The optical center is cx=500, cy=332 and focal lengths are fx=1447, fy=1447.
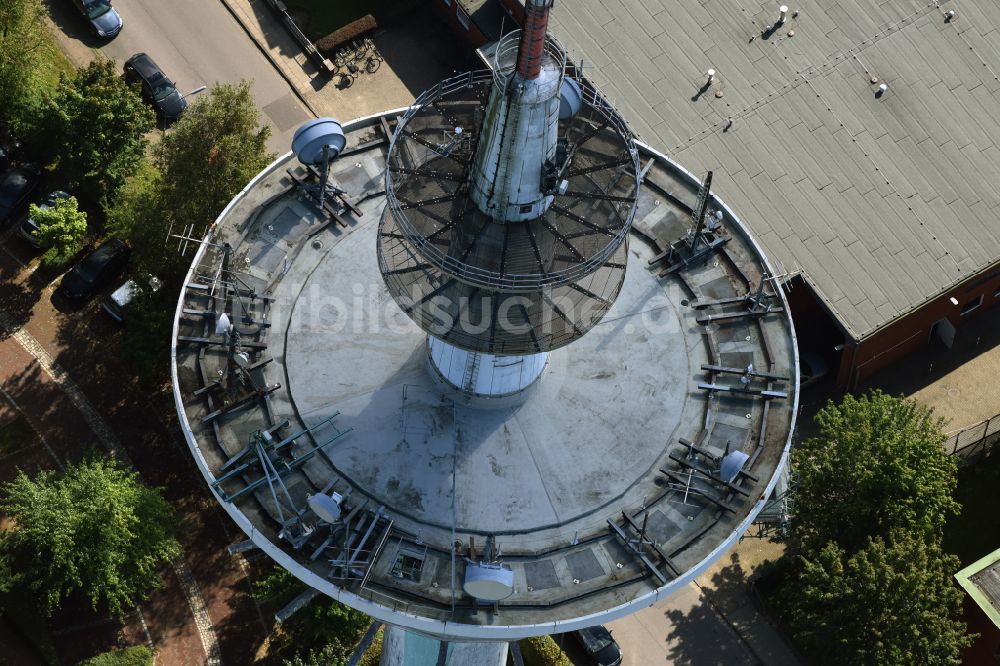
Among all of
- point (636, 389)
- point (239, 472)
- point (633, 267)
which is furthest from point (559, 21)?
point (239, 472)

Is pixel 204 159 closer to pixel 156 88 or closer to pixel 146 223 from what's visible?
pixel 146 223

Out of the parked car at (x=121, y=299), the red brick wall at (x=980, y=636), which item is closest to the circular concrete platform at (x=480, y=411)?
the parked car at (x=121, y=299)

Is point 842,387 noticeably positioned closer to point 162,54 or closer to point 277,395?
point 277,395

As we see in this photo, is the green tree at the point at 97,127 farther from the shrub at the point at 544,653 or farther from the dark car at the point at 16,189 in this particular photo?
→ the shrub at the point at 544,653

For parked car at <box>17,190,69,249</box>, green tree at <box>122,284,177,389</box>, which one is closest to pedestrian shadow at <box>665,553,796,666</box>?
green tree at <box>122,284,177,389</box>

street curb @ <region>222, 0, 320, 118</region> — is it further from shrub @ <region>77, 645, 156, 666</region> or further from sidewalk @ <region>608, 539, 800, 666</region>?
sidewalk @ <region>608, 539, 800, 666</region>

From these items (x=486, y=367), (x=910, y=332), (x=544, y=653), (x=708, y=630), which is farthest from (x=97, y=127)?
(x=910, y=332)
